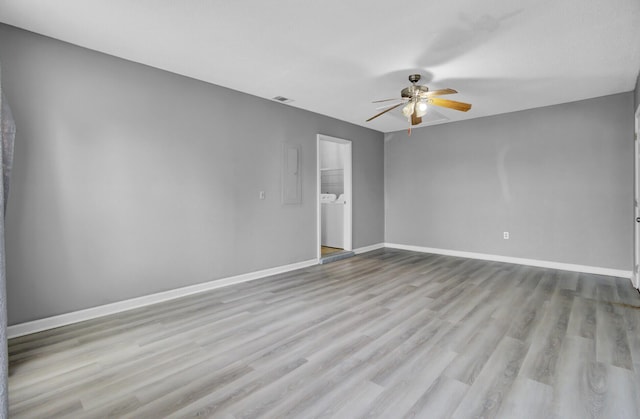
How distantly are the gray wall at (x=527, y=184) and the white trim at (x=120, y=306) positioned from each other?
350 centimetres

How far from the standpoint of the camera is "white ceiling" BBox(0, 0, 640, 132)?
92.6 inches

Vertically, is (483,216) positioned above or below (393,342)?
above

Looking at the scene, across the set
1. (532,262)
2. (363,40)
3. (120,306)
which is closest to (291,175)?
(363,40)

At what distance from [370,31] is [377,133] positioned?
13.2 ft

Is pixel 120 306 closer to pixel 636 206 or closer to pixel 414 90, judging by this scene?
pixel 414 90

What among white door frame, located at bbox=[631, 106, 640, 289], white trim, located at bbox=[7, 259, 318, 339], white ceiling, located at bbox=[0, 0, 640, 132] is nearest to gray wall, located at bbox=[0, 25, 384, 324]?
white trim, located at bbox=[7, 259, 318, 339]

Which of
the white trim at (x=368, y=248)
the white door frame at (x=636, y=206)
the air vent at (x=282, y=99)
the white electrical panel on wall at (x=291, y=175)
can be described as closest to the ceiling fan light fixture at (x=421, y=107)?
the air vent at (x=282, y=99)

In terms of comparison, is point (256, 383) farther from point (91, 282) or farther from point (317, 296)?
point (91, 282)

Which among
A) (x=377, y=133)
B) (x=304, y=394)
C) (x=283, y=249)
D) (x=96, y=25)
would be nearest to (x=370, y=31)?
(x=96, y=25)

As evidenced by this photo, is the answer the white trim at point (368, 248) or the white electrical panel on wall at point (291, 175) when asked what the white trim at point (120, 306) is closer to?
the white electrical panel on wall at point (291, 175)

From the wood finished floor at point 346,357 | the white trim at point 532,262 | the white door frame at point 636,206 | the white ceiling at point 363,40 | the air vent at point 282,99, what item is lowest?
the wood finished floor at point 346,357

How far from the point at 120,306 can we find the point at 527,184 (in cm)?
581

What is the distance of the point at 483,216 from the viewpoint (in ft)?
18.2

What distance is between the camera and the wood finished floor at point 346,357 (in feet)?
5.79
